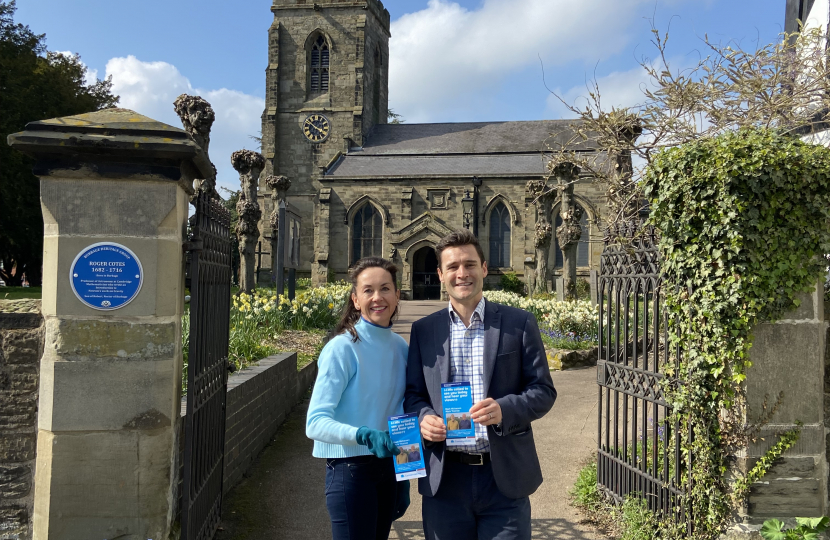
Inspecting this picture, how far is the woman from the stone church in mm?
27827

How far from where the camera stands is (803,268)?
141 inches

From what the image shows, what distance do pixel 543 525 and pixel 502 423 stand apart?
8.16ft

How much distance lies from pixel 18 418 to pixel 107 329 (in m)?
0.73

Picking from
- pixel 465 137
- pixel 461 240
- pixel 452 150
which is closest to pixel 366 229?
pixel 452 150

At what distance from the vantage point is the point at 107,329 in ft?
10.6

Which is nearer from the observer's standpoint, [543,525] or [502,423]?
[502,423]

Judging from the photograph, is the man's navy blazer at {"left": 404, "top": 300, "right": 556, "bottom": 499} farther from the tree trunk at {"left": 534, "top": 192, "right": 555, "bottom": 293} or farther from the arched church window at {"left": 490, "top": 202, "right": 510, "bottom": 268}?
the arched church window at {"left": 490, "top": 202, "right": 510, "bottom": 268}

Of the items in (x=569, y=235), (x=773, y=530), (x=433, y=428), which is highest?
(x=569, y=235)

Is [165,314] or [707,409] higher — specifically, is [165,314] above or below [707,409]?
above

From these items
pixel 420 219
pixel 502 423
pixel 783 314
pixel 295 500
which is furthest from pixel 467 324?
pixel 420 219

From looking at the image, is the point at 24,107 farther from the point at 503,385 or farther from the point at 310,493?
the point at 503,385

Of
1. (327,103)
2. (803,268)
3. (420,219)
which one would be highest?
(327,103)

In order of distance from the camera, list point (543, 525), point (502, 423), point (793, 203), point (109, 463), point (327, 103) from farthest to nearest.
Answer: point (327, 103)
point (543, 525)
point (793, 203)
point (109, 463)
point (502, 423)

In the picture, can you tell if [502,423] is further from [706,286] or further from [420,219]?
A: [420,219]
